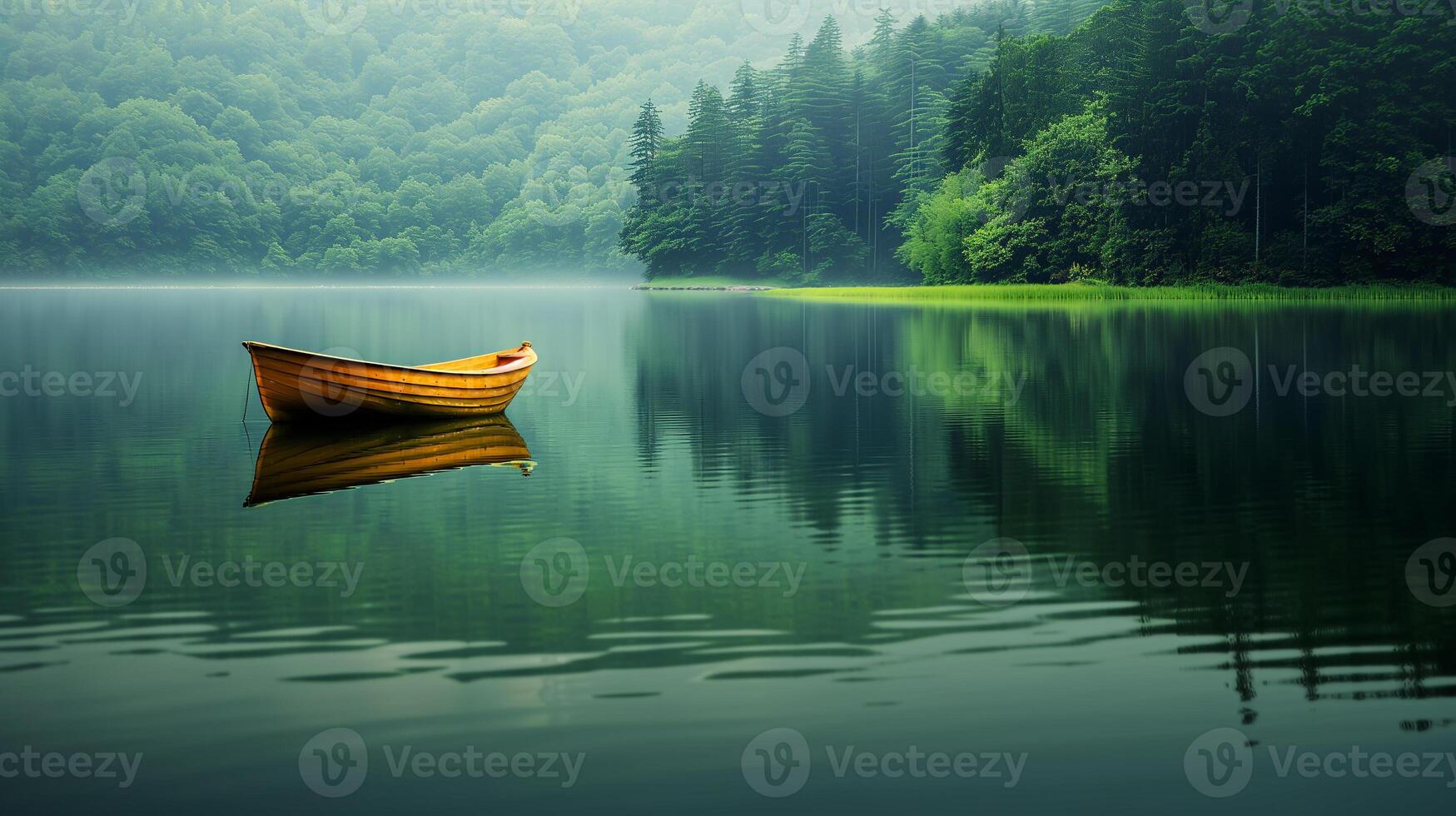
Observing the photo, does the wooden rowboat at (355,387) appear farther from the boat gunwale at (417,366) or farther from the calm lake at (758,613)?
the calm lake at (758,613)

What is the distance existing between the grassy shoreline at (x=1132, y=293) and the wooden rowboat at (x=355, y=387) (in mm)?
58164

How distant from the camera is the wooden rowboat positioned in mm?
24406

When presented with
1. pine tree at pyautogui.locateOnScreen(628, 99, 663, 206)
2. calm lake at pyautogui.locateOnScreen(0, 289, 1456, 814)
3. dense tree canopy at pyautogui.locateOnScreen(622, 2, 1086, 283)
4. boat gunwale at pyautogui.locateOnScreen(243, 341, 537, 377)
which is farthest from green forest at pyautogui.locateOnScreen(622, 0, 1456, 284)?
boat gunwale at pyautogui.locateOnScreen(243, 341, 537, 377)

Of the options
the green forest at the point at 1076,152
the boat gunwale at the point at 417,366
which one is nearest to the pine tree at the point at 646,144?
the green forest at the point at 1076,152

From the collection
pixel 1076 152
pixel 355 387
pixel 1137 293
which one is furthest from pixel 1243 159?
pixel 355 387

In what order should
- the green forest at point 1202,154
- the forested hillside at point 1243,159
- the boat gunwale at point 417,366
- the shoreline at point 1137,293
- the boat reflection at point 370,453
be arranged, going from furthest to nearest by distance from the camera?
the green forest at point 1202,154
the forested hillside at point 1243,159
the shoreline at point 1137,293
the boat gunwale at point 417,366
the boat reflection at point 370,453

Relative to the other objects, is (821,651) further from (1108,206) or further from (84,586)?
(1108,206)

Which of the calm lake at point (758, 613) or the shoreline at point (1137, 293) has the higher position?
the shoreline at point (1137, 293)

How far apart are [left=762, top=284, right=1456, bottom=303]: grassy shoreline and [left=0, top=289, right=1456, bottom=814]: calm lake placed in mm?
50649

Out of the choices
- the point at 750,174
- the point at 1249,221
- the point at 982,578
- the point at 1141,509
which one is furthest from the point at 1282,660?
the point at 750,174

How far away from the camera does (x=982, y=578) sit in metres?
12.2

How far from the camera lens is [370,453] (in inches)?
853

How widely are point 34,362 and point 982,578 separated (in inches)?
1438

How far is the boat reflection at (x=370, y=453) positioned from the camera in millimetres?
18500
